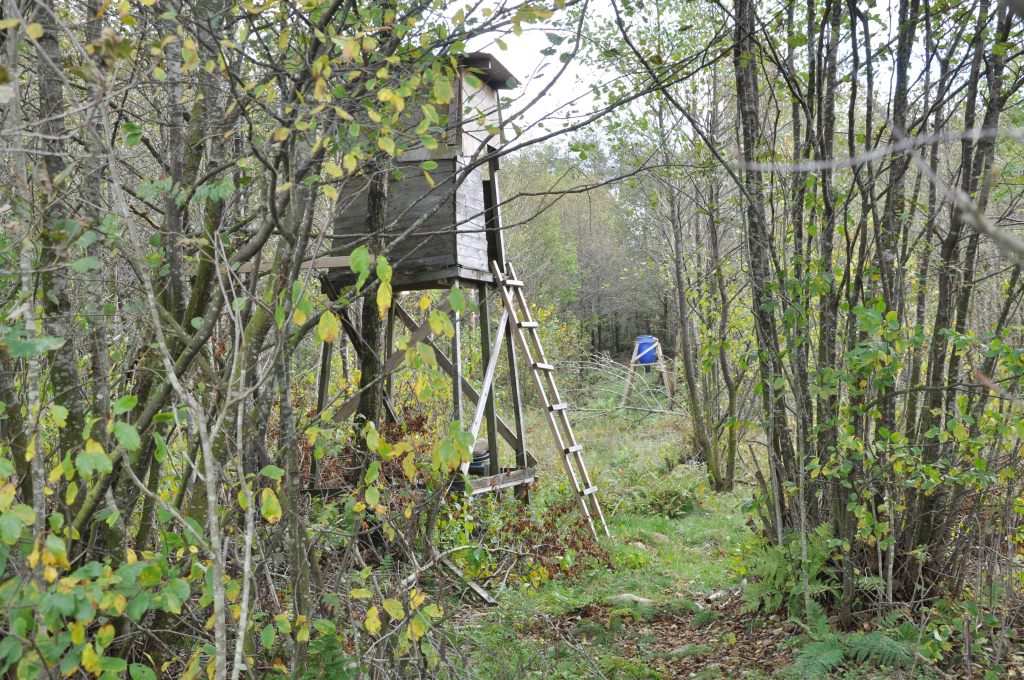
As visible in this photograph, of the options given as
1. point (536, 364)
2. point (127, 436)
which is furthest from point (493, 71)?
point (127, 436)

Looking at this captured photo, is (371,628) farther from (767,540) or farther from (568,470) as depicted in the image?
(568,470)

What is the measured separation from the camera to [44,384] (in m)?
3.32

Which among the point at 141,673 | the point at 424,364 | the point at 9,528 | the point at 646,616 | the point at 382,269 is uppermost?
the point at 382,269

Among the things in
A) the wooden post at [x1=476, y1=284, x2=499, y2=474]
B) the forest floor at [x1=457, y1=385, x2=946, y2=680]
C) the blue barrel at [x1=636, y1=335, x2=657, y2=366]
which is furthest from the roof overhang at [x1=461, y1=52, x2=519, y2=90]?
the blue barrel at [x1=636, y1=335, x2=657, y2=366]

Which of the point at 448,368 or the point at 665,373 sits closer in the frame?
the point at 448,368

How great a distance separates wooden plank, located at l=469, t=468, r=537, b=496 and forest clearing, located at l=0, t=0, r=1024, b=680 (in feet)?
0.15

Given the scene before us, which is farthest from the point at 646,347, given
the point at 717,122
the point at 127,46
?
the point at 127,46

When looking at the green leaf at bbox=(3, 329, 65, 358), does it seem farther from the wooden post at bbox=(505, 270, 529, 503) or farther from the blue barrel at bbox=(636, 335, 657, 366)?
the blue barrel at bbox=(636, 335, 657, 366)

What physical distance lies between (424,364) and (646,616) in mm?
4220

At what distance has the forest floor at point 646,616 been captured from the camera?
501cm

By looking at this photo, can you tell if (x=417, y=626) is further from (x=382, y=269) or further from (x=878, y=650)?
(x=878, y=650)

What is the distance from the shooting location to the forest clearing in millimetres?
2557

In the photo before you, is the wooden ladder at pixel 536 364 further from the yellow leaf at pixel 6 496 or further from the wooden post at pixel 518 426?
the yellow leaf at pixel 6 496

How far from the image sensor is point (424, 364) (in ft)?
8.98
